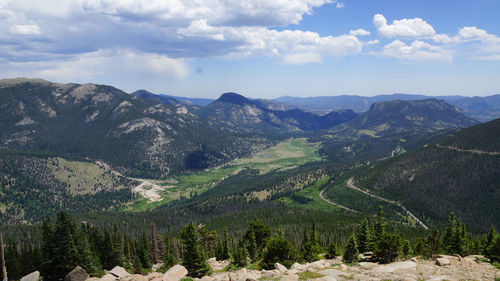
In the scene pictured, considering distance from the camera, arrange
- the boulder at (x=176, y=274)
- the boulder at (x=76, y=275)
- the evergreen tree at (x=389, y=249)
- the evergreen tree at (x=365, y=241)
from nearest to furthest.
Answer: the boulder at (x=176, y=274) → the evergreen tree at (x=389, y=249) → the boulder at (x=76, y=275) → the evergreen tree at (x=365, y=241)

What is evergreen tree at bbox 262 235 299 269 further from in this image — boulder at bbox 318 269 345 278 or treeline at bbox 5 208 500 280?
boulder at bbox 318 269 345 278

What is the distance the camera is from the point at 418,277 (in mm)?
40219

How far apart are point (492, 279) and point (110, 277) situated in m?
57.9

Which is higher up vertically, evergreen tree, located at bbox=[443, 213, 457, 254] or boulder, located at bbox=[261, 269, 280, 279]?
boulder, located at bbox=[261, 269, 280, 279]

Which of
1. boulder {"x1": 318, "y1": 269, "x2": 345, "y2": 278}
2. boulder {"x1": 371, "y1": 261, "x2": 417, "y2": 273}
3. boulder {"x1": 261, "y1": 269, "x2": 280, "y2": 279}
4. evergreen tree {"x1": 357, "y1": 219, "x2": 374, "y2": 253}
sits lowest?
evergreen tree {"x1": 357, "y1": 219, "x2": 374, "y2": 253}

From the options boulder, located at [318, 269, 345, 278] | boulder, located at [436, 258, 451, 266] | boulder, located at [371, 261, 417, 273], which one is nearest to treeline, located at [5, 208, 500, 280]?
boulder, located at [371, 261, 417, 273]

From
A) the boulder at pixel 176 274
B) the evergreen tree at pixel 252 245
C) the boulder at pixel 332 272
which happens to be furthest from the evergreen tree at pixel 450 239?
the boulder at pixel 176 274

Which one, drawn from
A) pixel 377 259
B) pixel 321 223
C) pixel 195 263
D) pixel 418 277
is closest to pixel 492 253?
pixel 377 259

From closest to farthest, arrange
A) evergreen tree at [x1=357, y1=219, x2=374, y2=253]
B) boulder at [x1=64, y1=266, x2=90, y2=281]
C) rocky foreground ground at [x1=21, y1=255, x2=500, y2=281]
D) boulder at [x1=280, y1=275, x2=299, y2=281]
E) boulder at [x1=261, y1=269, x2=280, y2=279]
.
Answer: rocky foreground ground at [x1=21, y1=255, x2=500, y2=281] → boulder at [x1=280, y1=275, x2=299, y2=281] → boulder at [x1=261, y1=269, x2=280, y2=279] → boulder at [x1=64, y1=266, x2=90, y2=281] → evergreen tree at [x1=357, y1=219, x2=374, y2=253]

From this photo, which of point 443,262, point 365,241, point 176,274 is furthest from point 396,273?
point 365,241

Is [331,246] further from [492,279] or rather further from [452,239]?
[492,279]

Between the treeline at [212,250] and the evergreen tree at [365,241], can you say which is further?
the evergreen tree at [365,241]

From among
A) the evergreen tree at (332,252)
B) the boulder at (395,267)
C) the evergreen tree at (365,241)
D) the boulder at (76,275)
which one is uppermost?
the boulder at (395,267)

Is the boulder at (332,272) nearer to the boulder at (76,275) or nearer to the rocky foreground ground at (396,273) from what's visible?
the rocky foreground ground at (396,273)
